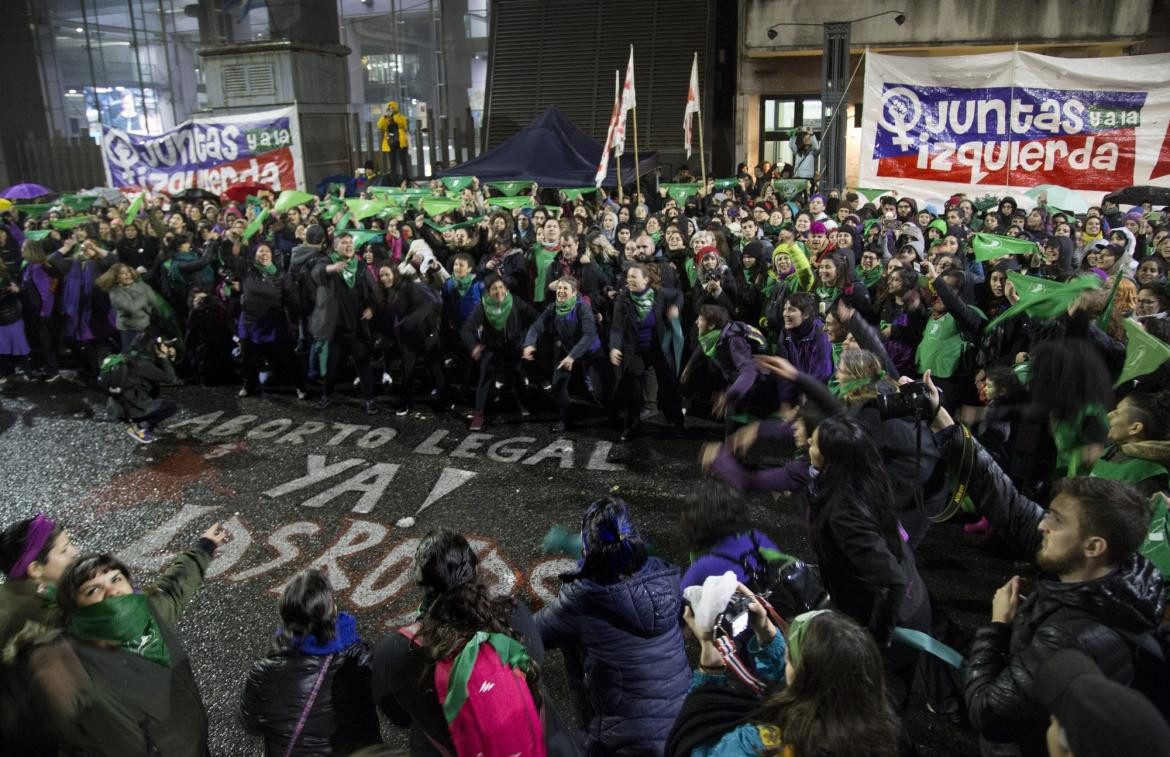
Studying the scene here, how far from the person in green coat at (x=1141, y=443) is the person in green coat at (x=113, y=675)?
423 cm

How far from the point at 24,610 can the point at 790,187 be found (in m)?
13.1

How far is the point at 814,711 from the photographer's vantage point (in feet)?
6.45

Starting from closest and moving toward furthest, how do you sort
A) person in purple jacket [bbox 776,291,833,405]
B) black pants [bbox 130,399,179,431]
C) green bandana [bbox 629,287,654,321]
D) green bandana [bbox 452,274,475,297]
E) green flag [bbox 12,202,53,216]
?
person in purple jacket [bbox 776,291,833,405] → green bandana [bbox 629,287,654,321] → black pants [bbox 130,399,179,431] → green bandana [bbox 452,274,475,297] → green flag [bbox 12,202,53,216]

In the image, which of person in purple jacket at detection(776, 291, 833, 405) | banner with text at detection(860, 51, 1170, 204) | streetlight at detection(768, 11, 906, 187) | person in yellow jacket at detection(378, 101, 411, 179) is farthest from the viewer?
person in yellow jacket at detection(378, 101, 411, 179)

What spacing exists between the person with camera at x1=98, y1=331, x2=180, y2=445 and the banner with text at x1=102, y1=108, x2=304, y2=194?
8.64 m

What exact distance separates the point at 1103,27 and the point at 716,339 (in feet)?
54.3

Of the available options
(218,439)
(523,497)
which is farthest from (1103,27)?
(218,439)

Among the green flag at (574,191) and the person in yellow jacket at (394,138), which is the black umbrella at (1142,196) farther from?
the person in yellow jacket at (394,138)

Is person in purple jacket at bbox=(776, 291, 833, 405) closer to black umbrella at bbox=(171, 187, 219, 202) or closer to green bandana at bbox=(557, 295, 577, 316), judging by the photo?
green bandana at bbox=(557, 295, 577, 316)

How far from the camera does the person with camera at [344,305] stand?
8453mm

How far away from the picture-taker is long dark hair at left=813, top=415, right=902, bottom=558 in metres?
3.44

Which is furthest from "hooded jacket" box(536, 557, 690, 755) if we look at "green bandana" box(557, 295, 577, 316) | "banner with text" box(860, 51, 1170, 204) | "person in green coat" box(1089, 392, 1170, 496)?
"banner with text" box(860, 51, 1170, 204)

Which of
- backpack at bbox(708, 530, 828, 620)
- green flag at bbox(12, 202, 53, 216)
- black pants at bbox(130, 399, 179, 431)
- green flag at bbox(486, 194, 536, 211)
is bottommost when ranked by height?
black pants at bbox(130, 399, 179, 431)

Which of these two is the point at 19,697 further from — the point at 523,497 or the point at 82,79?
the point at 82,79
